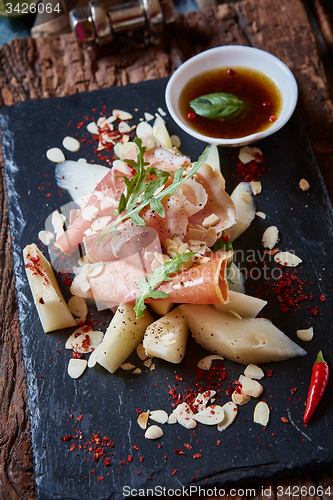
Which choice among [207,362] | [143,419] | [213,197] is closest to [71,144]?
[213,197]

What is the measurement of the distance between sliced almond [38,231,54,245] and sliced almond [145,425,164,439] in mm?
1363

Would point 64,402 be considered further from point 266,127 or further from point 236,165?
point 266,127

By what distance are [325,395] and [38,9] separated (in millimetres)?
4108

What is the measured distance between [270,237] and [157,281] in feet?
2.99

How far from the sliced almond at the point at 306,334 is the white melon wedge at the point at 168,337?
2.22 feet

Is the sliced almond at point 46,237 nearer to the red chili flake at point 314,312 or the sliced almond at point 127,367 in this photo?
the sliced almond at point 127,367

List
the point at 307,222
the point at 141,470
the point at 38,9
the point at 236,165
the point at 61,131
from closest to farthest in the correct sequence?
the point at 141,470 < the point at 307,222 < the point at 236,165 < the point at 61,131 < the point at 38,9

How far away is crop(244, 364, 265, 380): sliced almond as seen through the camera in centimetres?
241

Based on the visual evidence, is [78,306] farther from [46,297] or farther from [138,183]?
[138,183]

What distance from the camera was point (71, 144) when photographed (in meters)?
3.18

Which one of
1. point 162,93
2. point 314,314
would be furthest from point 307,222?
point 162,93

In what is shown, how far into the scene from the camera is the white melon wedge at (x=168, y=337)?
235cm

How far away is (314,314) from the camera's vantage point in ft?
8.43

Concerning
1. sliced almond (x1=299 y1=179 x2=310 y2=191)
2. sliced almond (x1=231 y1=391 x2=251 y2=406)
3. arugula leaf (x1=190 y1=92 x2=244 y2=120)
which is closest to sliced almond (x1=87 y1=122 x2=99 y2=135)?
arugula leaf (x1=190 y1=92 x2=244 y2=120)
